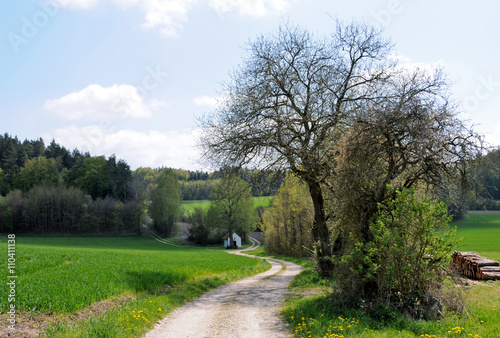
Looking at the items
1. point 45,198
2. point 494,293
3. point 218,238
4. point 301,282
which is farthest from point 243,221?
point 494,293

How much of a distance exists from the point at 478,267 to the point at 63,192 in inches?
2867

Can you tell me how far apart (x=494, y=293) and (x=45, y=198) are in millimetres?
72392

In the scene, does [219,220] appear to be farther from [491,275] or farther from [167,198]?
[491,275]

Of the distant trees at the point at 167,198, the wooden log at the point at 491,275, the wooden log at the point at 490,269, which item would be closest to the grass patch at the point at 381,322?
the wooden log at the point at 491,275

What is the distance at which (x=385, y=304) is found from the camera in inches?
336

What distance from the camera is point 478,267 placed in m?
15.8

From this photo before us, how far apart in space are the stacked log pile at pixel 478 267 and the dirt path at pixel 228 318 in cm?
974

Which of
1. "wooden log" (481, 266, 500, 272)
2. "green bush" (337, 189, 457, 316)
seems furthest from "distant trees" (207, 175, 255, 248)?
"green bush" (337, 189, 457, 316)

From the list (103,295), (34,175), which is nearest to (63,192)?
(34,175)

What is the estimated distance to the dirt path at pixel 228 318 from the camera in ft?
25.6

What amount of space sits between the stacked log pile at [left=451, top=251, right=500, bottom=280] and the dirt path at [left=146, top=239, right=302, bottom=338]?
9.74 metres

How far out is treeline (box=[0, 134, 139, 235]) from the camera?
64438mm

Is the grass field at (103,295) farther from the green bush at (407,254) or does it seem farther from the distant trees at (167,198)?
the distant trees at (167,198)

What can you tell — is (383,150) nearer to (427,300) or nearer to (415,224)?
(415,224)
